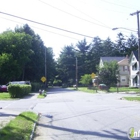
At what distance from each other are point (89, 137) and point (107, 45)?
109152mm

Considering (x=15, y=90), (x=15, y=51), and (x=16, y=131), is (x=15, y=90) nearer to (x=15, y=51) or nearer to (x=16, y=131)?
(x=16, y=131)

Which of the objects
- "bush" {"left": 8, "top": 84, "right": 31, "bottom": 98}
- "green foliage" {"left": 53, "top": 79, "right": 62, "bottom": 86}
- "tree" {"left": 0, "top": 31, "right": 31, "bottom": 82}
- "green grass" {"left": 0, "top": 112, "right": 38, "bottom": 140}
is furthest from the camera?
"green foliage" {"left": 53, "top": 79, "right": 62, "bottom": 86}

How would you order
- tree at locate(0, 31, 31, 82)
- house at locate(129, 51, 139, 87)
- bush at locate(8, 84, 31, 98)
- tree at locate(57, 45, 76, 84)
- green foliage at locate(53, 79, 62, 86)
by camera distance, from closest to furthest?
bush at locate(8, 84, 31, 98), tree at locate(0, 31, 31, 82), house at locate(129, 51, 139, 87), tree at locate(57, 45, 76, 84), green foliage at locate(53, 79, 62, 86)

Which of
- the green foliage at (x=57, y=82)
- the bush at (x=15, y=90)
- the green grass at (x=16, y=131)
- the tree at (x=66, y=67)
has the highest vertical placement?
the tree at (x=66, y=67)

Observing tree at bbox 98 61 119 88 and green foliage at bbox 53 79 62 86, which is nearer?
tree at bbox 98 61 119 88

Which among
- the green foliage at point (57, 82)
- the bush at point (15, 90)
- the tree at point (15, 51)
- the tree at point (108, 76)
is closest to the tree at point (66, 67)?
the green foliage at point (57, 82)

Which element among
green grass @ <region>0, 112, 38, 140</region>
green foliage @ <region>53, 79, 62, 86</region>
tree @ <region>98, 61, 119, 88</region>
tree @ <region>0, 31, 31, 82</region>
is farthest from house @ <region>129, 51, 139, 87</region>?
green grass @ <region>0, 112, 38, 140</region>

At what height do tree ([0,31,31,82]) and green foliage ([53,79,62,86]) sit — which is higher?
tree ([0,31,31,82])

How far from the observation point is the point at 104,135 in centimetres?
966

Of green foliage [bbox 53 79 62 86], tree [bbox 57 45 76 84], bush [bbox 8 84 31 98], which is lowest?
bush [bbox 8 84 31 98]

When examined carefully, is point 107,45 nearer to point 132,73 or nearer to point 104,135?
point 132,73

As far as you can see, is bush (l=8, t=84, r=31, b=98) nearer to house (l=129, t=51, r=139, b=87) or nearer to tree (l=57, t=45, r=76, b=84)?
house (l=129, t=51, r=139, b=87)

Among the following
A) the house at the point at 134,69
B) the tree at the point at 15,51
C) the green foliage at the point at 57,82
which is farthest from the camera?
the green foliage at the point at 57,82

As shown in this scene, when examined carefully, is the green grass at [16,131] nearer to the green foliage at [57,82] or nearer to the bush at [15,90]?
the bush at [15,90]
